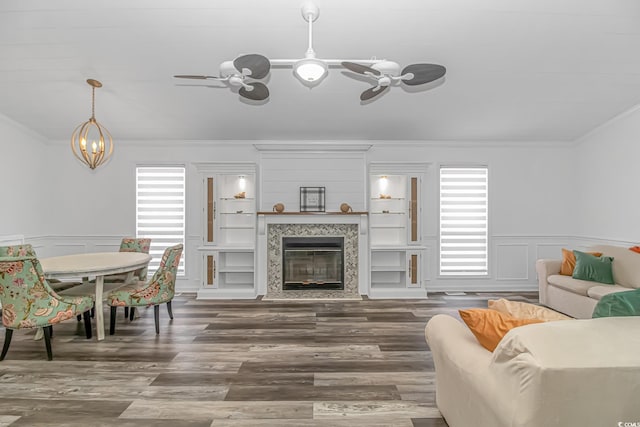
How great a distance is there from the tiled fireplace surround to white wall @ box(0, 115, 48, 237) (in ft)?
12.5

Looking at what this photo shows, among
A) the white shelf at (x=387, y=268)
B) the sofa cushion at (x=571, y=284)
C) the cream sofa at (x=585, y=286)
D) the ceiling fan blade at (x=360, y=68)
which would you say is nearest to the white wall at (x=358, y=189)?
the white shelf at (x=387, y=268)

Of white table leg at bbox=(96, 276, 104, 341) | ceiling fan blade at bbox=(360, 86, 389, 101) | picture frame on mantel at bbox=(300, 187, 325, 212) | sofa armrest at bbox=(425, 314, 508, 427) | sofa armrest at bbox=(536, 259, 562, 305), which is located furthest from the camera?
picture frame on mantel at bbox=(300, 187, 325, 212)

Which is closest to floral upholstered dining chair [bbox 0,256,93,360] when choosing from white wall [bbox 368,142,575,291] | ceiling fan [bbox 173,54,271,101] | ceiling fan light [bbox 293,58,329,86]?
ceiling fan [bbox 173,54,271,101]

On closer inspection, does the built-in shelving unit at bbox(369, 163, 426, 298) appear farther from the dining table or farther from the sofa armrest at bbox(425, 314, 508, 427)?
the dining table

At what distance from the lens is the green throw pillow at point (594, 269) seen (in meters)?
4.31

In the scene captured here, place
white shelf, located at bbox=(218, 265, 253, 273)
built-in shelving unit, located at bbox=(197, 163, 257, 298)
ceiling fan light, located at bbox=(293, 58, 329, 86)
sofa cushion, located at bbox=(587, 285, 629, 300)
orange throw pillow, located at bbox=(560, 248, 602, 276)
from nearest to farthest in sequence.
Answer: ceiling fan light, located at bbox=(293, 58, 329, 86) → sofa cushion, located at bbox=(587, 285, 629, 300) → orange throw pillow, located at bbox=(560, 248, 602, 276) → built-in shelving unit, located at bbox=(197, 163, 257, 298) → white shelf, located at bbox=(218, 265, 253, 273)

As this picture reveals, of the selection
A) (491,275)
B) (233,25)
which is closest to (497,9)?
(233,25)

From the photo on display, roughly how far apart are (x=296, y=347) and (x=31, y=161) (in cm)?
554

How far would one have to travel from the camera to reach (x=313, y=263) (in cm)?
580

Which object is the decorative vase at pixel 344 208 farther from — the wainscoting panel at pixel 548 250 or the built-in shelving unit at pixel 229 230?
the wainscoting panel at pixel 548 250

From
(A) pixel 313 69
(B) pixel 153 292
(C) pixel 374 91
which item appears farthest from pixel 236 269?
(A) pixel 313 69

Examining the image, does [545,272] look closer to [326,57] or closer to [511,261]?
[511,261]

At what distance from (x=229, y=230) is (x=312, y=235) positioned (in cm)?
156

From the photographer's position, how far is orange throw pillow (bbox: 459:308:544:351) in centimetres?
170
